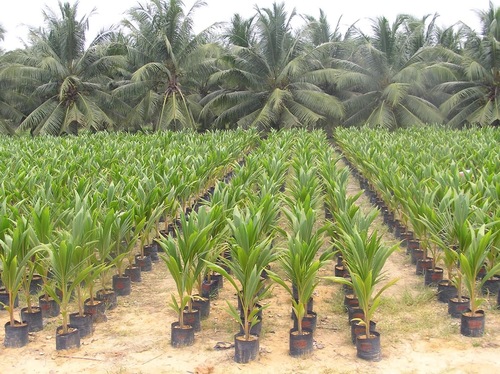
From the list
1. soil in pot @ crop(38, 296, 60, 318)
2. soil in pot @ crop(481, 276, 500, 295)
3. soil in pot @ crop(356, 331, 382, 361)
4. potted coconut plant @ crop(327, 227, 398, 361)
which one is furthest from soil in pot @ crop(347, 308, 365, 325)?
soil in pot @ crop(38, 296, 60, 318)

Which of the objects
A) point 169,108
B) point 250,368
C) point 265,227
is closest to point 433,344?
point 250,368

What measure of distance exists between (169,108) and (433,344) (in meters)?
18.4

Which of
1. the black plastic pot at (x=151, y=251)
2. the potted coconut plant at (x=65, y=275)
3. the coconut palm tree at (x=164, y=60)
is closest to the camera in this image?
the potted coconut plant at (x=65, y=275)

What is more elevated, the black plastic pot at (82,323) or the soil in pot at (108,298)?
the soil in pot at (108,298)

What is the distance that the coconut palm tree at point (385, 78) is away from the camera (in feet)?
69.0

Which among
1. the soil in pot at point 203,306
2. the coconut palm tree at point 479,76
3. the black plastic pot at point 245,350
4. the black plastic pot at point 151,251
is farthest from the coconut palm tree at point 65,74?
the black plastic pot at point 245,350

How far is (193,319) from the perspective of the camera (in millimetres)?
3688

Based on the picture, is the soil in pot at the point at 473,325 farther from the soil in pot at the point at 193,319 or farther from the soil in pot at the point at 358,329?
the soil in pot at the point at 193,319

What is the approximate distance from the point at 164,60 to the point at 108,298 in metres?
18.2

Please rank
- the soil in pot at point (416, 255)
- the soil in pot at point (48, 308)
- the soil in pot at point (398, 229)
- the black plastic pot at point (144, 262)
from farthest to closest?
the soil in pot at point (398, 229), the soil in pot at point (416, 255), the black plastic pot at point (144, 262), the soil in pot at point (48, 308)

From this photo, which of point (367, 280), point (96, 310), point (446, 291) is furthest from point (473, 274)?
point (96, 310)

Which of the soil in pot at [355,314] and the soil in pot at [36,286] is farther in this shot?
the soil in pot at [36,286]

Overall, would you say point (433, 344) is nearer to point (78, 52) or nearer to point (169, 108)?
point (169, 108)

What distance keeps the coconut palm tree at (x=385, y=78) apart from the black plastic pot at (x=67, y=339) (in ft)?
59.9
